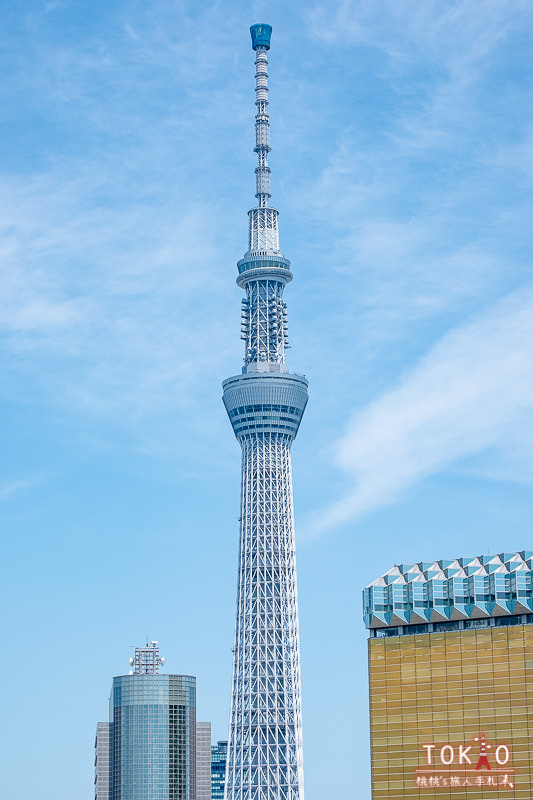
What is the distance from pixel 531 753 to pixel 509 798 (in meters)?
6.77

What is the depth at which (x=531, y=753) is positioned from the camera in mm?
199875

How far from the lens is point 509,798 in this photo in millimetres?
199875
